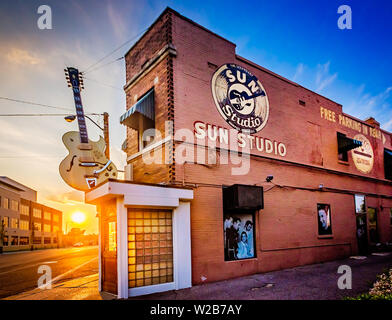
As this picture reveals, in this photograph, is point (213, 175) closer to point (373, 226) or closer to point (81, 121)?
point (81, 121)

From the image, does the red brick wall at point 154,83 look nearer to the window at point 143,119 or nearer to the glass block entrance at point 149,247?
the window at point 143,119

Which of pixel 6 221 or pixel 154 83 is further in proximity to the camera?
pixel 6 221

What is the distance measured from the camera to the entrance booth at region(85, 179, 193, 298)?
764 cm

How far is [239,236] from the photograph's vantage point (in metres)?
10.2

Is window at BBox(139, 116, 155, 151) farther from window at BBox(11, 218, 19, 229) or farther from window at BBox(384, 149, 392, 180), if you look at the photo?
window at BBox(11, 218, 19, 229)

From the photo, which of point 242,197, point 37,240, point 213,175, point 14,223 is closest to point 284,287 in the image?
point 242,197

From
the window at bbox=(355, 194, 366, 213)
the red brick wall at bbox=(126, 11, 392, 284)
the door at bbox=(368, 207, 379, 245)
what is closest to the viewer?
the red brick wall at bbox=(126, 11, 392, 284)

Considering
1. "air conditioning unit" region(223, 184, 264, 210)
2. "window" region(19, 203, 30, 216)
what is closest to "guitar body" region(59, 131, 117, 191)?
"air conditioning unit" region(223, 184, 264, 210)

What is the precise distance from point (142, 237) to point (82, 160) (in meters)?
3.89

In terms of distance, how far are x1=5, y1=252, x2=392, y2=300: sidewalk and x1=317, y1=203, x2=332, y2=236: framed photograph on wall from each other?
2622mm

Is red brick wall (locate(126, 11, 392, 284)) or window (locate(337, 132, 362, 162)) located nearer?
red brick wall (locate(126, 11, 392, 284))

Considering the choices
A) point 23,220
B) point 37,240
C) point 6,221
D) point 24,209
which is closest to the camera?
point 6,221
